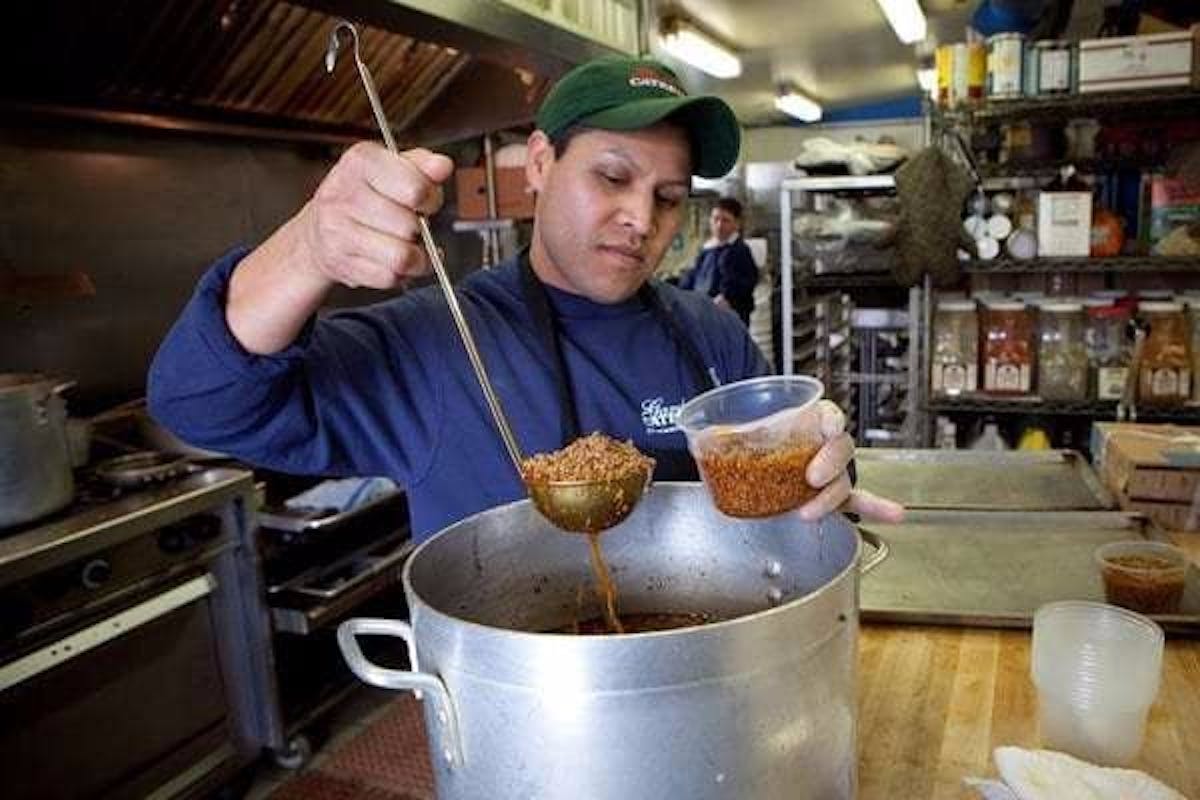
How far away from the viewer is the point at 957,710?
3.50ft

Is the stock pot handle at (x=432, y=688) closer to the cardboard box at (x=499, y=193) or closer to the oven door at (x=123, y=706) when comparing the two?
the oven door at (x=123, y=706)

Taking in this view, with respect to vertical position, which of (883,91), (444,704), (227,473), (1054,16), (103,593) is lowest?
(103,593)

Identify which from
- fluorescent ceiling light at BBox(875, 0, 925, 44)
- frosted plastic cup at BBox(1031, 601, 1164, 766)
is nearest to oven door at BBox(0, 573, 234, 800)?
frosted plastic cup at BBox(1031, 601, 1164, 766)

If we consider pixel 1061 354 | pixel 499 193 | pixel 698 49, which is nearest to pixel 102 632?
pixel 499 193

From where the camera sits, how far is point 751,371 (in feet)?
5.01

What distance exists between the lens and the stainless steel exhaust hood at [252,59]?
232 centimetres

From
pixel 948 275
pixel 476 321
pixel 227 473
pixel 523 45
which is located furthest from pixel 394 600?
pixel 948 275

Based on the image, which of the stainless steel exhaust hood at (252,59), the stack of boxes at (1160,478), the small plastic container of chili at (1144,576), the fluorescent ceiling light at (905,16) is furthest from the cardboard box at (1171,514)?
the fluorescent ceiling light at (905,16)

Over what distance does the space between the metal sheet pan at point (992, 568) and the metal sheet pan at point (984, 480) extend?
8 cm

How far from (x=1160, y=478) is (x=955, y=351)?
1637 mm

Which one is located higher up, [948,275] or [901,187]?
[901,187]

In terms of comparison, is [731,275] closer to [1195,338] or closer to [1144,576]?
[1195,338]

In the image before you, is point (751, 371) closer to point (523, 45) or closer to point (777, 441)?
point (777, 441)

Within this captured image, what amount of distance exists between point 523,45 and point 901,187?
1.54 metres
